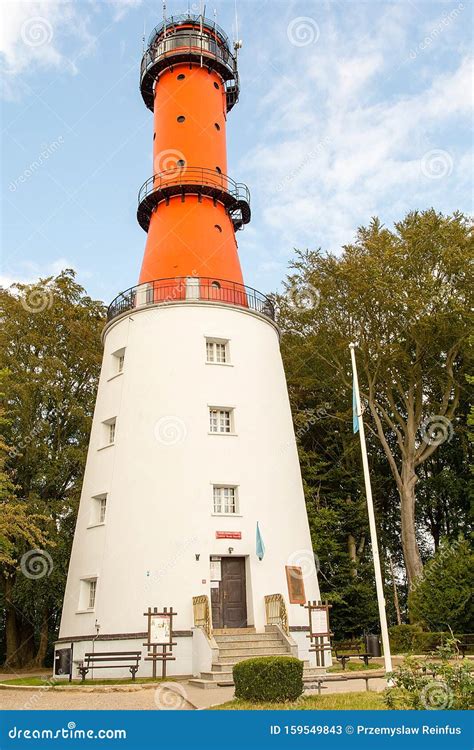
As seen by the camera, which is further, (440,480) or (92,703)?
(440,480)

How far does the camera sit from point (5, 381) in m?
33.9

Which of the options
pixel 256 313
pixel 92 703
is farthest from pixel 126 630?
pixel 256 313

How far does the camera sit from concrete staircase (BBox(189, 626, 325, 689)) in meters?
19.7

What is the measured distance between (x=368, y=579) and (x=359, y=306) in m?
16.5

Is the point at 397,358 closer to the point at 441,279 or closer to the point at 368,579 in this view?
the point at 441,279
